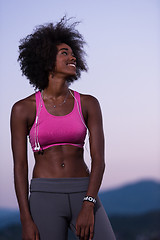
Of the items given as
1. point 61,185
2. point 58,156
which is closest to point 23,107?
point 58,156

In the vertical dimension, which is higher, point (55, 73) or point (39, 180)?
point (55, 73)

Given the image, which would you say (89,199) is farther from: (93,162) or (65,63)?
(65,63)

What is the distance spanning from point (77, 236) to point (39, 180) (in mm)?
529

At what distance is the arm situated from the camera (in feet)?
10.5

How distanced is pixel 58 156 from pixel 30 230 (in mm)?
616

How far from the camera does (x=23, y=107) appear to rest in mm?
3500

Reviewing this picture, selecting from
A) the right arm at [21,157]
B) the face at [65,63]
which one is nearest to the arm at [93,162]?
the face at [65,63]

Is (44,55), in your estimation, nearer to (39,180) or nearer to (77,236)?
(39,180)

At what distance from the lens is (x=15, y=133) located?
11.3ft

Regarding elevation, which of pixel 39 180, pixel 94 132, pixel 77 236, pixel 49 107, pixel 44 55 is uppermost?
pixel 44 55

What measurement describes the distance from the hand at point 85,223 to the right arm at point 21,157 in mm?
361

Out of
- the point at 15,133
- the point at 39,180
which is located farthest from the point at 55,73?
the point at 39,180

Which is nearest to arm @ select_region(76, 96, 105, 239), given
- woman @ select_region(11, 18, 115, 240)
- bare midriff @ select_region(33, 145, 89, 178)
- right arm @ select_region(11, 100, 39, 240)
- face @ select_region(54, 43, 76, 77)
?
woman @ select_region(11, 18, 115, 240)

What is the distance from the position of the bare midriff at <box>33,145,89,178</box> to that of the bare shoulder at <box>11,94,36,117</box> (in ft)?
1.19
